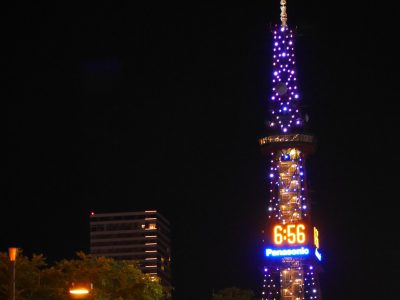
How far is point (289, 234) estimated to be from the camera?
125375 mm

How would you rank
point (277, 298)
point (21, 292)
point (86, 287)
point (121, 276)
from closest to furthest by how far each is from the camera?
point (86, 287)
point (21, 292)
point (121, 276)
point (277, 298)

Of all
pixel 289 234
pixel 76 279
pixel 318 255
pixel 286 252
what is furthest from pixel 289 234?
pixel 76 279

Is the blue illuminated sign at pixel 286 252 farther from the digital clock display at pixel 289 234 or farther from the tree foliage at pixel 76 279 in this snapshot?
the tree foliage at pixel 76 279

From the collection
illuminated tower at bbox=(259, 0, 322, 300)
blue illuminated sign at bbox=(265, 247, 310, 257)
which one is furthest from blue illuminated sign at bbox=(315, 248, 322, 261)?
blue illuminated sign at bbox=(265, 247, 310, 257)

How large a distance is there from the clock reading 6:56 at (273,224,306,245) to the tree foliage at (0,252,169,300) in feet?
201

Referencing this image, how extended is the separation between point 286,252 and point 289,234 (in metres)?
2.52

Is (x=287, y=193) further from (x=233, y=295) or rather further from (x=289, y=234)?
(x=233, y=295)

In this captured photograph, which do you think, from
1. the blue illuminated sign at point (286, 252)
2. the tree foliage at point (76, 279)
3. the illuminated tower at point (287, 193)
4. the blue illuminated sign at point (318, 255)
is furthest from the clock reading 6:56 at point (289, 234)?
the tree foliage at point (76, 279)

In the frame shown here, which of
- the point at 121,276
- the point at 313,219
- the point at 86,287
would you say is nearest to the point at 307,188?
the point at 313,219

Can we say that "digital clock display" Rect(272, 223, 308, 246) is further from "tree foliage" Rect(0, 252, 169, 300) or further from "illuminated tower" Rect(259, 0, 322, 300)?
"tree foliage" Rect(0, 252, 169, 300)

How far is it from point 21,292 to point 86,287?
1752 cm

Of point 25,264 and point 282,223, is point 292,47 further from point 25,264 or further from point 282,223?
point 25,264

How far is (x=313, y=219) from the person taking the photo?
129m

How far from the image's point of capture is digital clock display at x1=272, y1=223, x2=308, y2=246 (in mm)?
124881
